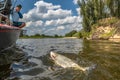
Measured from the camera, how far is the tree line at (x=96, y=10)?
56625 mm

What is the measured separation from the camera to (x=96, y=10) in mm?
62125

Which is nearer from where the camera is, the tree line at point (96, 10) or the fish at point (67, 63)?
the fish at point (67, 63)

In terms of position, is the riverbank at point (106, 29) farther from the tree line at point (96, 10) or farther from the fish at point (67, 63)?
the fish at point (67, 63)

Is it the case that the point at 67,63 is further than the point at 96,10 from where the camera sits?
No

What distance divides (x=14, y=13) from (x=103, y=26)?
37.6 metres

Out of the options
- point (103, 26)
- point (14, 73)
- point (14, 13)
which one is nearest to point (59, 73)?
point (14, 73)

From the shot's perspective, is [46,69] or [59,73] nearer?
[59,73]

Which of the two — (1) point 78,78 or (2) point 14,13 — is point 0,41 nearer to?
(1) point 78,78

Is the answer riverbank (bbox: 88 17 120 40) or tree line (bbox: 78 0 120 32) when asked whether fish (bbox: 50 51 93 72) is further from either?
tree line (bbox: 78 0 120 32)

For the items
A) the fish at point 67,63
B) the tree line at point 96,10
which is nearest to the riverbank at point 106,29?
the tree line at point 96,10

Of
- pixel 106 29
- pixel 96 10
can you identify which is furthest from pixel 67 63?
pixel 96 10

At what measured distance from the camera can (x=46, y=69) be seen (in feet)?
28.1

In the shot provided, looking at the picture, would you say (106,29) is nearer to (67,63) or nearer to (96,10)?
(96,10)

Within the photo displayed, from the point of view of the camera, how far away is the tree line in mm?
56625
